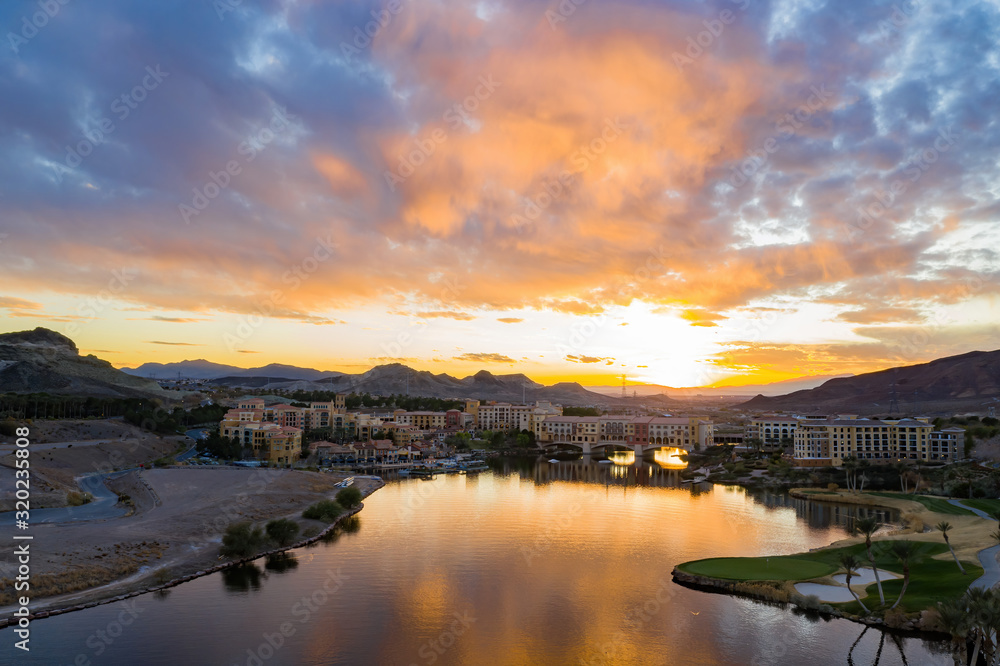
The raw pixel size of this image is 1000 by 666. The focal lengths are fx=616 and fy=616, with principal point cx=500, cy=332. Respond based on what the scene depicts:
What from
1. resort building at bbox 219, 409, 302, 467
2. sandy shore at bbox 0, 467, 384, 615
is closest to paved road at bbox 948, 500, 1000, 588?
sandy shore at bbox 0, 467, 384, 615

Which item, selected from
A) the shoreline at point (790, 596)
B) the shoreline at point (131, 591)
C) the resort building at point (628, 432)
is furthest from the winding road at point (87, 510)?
the resort building at point (628, 432)

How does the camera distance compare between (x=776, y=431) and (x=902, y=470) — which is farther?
(x=776, y=431)

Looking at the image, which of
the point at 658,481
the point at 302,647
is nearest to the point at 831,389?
the point at 658,481

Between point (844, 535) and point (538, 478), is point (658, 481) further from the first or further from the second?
point (844, 535)

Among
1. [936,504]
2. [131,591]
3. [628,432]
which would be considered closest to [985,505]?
[936,504]

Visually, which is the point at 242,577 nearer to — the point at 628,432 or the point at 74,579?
the point at 74,579
